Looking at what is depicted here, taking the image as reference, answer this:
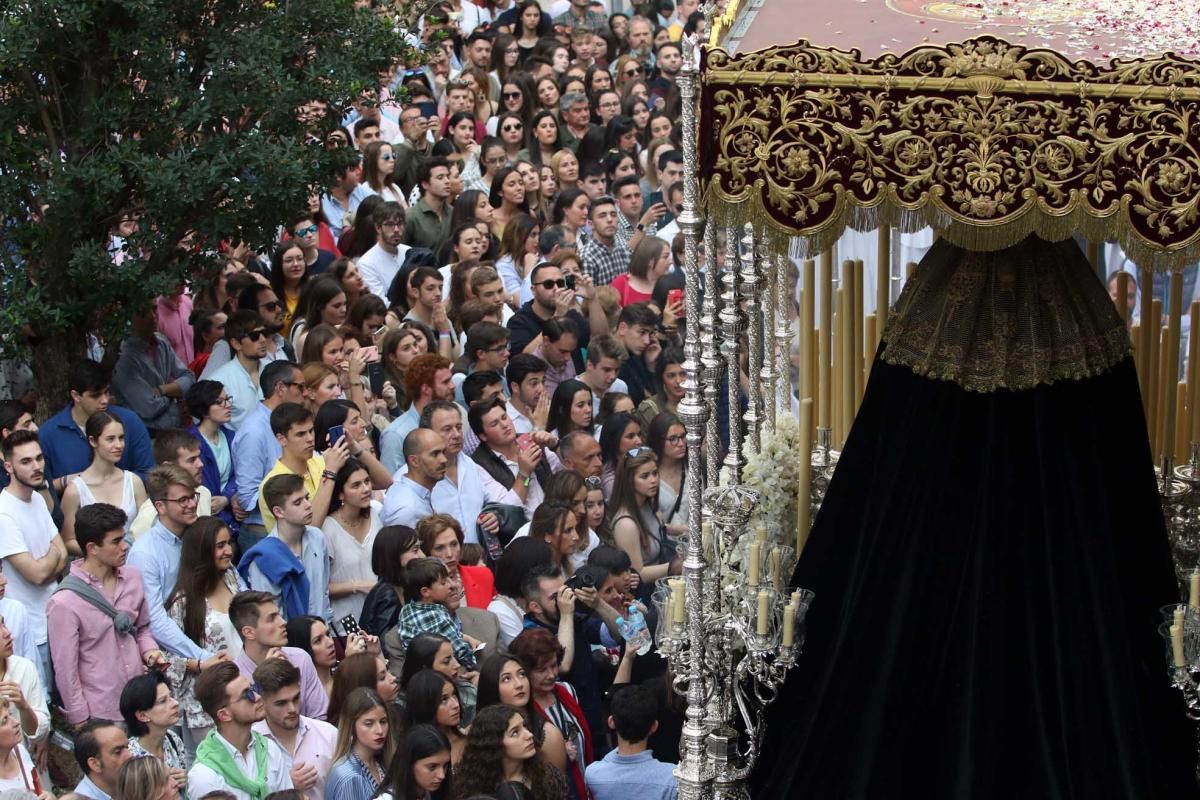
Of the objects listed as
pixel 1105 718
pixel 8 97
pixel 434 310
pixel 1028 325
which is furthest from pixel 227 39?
pixel 1105 718

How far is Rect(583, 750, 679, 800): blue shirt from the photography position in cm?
737

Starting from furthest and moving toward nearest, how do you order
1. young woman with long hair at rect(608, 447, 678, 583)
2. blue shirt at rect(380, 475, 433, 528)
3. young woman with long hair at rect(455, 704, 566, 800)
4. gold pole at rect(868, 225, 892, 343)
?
young woman with long hair at rect(608, 447, 678, 583)
blue shirt at rect(380, 475, 433, 528)
young woman with long hair at rect(455, 704, 566, 800)
gold pole at rect(868, 225, 892, 343)

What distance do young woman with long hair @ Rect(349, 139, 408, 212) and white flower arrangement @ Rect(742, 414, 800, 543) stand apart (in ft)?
19.8

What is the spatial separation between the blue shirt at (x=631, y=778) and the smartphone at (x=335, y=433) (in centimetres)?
221

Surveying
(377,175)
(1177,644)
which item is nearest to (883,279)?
(1177,644)

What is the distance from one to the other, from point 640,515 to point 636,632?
122 centimetres

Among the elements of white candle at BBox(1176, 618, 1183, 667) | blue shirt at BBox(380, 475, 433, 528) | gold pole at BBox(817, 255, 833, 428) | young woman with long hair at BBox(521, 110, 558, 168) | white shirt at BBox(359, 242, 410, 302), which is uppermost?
young woman with long hair at BBox(521, 110, 558, 168)

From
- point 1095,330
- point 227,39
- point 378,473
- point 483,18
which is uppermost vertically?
point 483,18

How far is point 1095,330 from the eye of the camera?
6.29 m

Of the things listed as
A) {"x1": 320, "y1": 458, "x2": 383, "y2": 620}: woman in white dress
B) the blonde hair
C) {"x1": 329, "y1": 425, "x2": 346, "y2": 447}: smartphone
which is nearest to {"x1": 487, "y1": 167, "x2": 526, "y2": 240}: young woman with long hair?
{"x1": 329, "y1": 425, "x2": 346, "y2": 447}: smartphone

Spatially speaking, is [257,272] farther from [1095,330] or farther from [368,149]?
[1095,330]

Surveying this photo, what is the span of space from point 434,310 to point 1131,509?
5276 millimetres

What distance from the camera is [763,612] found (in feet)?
20.6

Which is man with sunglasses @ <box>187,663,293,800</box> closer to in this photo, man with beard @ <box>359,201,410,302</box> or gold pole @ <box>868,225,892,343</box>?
gold pole @ <box>868,225,892,343</box>
